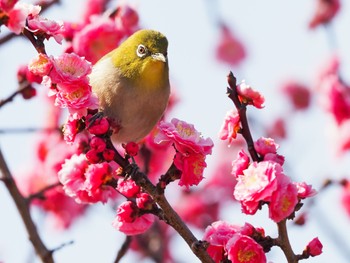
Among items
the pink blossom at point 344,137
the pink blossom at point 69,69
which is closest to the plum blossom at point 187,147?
the pink blossom at point 69,69

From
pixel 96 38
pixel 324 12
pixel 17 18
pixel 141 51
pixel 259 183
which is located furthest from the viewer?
pixel 324 12

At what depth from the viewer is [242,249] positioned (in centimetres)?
238

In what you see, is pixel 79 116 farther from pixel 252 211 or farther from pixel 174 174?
pixel 252 211

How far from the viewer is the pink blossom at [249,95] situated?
247cm

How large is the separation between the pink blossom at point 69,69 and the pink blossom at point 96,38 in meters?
1.33

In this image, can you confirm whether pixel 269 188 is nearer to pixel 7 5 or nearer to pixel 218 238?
pixel 218 238

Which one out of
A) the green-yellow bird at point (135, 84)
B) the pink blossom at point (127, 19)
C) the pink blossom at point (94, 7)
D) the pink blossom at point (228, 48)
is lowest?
the green-yellow bird at point (135, 84)

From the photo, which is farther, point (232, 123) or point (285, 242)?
point (232, 123)

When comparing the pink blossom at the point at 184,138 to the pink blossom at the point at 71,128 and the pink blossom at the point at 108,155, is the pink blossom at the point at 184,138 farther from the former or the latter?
the pink blossom at the point at 71,128

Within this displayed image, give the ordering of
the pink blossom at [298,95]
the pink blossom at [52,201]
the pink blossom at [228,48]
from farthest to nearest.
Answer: the pink blossom at [228,48], the pink blossom at [298,95], the pink blossom at [52,201]

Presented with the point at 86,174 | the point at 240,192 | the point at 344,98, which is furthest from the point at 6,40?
the point at 344,98

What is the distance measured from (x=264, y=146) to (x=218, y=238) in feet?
1.21

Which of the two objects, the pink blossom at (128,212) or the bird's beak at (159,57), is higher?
the bird's beak at (159,57)

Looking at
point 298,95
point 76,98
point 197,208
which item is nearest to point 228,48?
point 298,95
